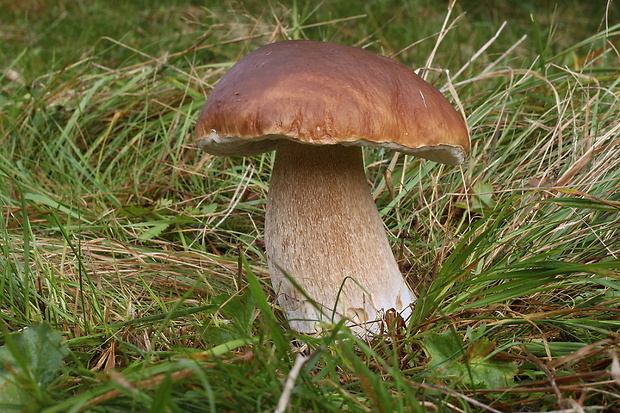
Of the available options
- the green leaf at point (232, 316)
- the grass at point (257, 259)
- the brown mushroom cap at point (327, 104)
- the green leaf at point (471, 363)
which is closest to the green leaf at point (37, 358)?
the grass at point (257, 259)

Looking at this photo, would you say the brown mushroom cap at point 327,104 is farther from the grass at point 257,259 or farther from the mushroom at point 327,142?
the grass at point 257,259

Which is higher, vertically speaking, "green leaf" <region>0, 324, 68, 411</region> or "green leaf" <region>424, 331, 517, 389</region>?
"green leaf" <region>0, 324, 68, 411</region>

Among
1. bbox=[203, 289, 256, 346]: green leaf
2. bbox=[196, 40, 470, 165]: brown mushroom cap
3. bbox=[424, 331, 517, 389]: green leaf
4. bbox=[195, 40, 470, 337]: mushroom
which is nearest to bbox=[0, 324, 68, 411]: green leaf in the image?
bbox=[203, 289, 256, 346]: green leaf

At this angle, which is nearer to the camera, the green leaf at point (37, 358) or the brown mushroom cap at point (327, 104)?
the green leaf at point (37, 358)

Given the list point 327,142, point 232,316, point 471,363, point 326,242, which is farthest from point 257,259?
point 471,363

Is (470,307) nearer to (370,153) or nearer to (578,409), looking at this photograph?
(578,409)

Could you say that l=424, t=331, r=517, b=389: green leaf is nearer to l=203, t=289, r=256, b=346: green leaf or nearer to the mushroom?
the mushroom

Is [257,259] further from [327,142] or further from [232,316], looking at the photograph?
[327,142]

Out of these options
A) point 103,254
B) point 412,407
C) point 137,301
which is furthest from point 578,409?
point 103,254
